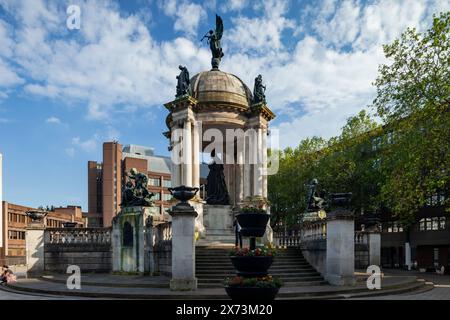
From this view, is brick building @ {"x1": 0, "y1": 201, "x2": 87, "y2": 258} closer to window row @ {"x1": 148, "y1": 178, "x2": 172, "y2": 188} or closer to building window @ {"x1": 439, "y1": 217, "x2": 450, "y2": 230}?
window row @ {"x1": 148, "y1": 178, "x2": 172, "y2": 188}

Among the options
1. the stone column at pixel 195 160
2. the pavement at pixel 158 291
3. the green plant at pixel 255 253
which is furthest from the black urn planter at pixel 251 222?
the stone column at pixel 195 160

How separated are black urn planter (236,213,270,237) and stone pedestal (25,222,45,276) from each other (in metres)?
16.3

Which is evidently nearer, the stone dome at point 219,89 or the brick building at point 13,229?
the stone dome at point 219,89

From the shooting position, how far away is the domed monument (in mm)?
26750

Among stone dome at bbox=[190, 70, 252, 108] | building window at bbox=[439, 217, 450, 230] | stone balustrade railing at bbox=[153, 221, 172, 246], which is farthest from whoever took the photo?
building window at bbox=[439, 217, 450, 230]

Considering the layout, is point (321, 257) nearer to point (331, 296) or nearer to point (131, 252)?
point (331, 296)

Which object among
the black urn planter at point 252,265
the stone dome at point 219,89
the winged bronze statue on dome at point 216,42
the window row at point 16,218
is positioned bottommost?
the window row at point 16,218

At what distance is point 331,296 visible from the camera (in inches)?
597

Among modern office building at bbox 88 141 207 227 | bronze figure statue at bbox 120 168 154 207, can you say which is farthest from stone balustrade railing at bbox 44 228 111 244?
modern office building at bbox 88 141 207 227

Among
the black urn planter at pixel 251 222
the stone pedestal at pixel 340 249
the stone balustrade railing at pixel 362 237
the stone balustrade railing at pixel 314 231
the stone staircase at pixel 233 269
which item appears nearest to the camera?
the black urn planter at pixel 251 222

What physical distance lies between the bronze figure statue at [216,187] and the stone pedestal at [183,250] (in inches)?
472

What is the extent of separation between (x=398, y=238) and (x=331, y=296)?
39830mm

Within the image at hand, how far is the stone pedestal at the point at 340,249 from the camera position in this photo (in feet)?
57.5

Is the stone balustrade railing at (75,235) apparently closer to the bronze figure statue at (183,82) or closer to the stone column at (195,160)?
the stone column at (195,160)
